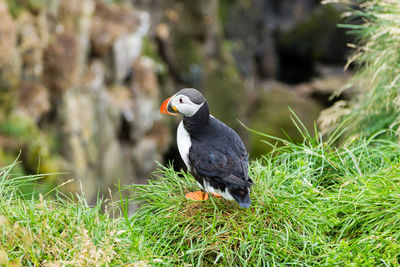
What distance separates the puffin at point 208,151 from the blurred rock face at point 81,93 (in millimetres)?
4641

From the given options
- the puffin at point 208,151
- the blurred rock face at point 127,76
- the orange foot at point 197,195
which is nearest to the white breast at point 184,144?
the puffin at point 208,151

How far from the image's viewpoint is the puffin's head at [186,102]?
8.74ft

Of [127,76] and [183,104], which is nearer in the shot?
[183,104]

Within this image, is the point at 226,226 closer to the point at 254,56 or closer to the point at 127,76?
the point at 127,76

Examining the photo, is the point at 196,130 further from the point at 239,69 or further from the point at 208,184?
the point at 239,69

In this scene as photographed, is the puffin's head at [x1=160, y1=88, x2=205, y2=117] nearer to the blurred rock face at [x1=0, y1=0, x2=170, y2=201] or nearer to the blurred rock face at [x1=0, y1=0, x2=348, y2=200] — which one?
the blurred rock face at [x1=0, y1=0, x2=348, y2=200]

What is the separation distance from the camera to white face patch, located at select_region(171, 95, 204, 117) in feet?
8.76

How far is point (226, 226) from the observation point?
2541mm

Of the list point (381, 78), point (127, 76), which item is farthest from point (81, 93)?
point (381, 78)

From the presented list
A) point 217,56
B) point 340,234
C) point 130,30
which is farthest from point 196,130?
point 217,56

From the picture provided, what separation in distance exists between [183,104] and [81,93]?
6.86m

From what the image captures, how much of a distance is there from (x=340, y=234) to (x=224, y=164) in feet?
2.55

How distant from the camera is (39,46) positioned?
7969mm

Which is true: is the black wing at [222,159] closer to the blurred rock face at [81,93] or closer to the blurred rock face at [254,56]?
the blurred rock face at [81,93]
